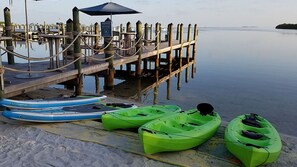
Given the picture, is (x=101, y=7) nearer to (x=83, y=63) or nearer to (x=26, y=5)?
(x=83, y=63)

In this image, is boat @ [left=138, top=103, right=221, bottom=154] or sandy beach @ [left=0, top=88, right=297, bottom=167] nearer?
sandy beach @ [left=0, top=88, right=297, bottom=167]

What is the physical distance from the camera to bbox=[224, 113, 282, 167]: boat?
379 centimetres

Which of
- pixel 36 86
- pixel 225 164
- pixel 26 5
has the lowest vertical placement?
pixel 225 164

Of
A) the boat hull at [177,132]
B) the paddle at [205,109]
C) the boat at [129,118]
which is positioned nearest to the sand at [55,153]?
the boat hull at [177,132]

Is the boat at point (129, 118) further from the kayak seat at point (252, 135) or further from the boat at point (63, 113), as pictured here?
the kayak seat at point (252, 135)

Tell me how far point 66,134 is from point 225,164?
2724mm

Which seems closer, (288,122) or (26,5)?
(26,5)

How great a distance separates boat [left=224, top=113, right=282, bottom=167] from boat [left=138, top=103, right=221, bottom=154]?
0.40 m

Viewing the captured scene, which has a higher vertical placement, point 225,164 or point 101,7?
point 101,7

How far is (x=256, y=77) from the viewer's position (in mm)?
16125

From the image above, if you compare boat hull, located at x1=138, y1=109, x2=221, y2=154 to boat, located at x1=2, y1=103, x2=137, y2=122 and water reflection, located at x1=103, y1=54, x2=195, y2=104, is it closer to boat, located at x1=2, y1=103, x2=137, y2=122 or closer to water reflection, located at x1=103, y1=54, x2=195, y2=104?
boat, located at x1=2, y1=103, x2=137, y2=122

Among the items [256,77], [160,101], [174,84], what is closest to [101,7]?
[160,101]

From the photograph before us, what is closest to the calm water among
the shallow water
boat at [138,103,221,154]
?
the shallow water

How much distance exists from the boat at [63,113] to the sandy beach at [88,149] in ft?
0.49
